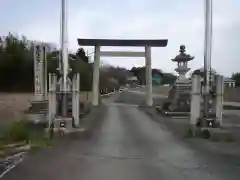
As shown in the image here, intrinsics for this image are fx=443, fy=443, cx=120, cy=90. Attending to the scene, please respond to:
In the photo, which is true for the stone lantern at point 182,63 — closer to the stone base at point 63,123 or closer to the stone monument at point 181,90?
the stone monument at point 181,90

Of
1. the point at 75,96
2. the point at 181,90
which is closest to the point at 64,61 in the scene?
the point at 75,96

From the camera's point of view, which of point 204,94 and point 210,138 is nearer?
point 210,138

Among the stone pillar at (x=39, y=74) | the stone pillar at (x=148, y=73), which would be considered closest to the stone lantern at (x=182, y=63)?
the stone pillar at (x=148, y=73)

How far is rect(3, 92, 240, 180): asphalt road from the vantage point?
9016mm

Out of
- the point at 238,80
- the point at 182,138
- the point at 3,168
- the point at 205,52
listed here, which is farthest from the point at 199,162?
the point at 238,80

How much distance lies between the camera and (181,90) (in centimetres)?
3256

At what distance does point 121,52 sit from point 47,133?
2463cm

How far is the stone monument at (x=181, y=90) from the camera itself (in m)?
30.8

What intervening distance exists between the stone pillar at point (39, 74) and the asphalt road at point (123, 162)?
444 inches

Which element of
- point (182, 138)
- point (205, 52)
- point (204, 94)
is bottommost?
point (182, 138)

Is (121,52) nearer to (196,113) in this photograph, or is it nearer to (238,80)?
(196,113)

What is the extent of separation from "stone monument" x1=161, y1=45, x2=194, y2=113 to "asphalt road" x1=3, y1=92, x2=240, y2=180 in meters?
14.5

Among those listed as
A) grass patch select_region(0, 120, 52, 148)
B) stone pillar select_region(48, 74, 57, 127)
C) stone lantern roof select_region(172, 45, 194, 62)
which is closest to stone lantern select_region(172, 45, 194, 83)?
stone lantern roof select_region(172, 45, 194, 62)

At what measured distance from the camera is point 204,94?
18766 millimetres
